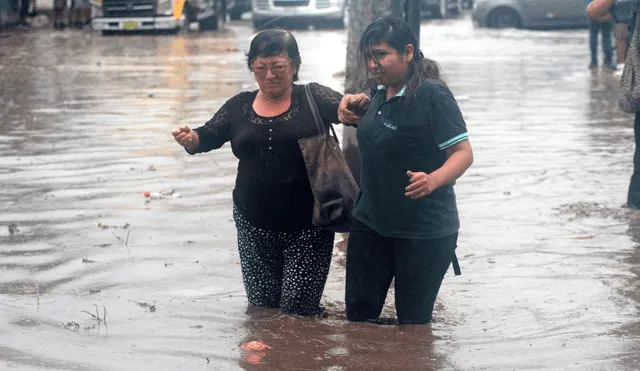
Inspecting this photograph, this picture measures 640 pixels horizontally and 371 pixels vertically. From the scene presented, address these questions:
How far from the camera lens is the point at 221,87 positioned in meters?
17.7

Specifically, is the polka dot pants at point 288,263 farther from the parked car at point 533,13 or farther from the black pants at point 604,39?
the parked car at point 533,13

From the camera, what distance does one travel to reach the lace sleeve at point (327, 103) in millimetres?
6109

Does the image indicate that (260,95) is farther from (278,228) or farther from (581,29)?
(581,29)

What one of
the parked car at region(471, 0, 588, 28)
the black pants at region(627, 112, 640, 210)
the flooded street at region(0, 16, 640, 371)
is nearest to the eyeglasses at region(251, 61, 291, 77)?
the flooded street at region(0, 16, 640, 371)

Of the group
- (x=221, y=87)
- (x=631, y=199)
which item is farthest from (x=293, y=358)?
(x=221, y=87)

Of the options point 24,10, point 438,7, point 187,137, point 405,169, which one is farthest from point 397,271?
point 438,7

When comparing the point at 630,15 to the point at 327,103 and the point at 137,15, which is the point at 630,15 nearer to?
the point at 327,103

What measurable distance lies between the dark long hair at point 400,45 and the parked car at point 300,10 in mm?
25416

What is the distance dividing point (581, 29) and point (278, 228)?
26897mm

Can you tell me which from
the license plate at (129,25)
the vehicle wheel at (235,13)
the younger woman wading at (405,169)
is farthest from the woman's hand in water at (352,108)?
the vehicle wheel at (235,13)

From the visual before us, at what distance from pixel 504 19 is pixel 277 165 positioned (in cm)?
2688

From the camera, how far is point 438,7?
38.1m

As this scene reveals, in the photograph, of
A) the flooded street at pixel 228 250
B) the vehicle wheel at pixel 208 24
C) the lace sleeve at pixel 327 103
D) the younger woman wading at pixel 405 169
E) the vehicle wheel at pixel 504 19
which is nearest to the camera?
the younger woman wading at pixel 405 169

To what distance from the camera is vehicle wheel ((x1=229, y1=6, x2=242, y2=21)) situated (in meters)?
38.6
